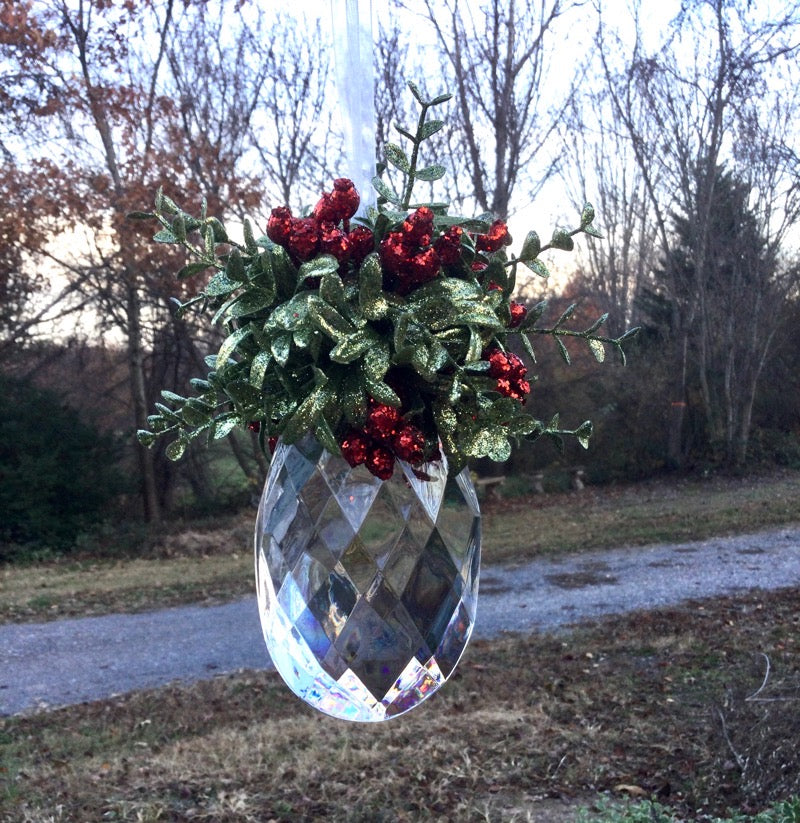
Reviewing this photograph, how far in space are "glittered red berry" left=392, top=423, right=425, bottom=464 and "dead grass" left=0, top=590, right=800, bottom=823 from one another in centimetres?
298

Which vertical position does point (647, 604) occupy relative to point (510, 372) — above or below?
below

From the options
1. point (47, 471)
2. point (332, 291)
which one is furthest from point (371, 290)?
point (47, 471)

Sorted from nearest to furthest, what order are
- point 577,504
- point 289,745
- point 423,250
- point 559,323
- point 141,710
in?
1. point 423,250
2. point 559,323
3. point 289,745
4. point 141,710
5. point 577,504

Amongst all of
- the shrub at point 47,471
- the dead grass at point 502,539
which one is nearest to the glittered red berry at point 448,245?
the dead grass at point 502,539

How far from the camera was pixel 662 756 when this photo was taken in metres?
4.46

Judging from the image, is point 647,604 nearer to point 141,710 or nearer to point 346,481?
point 141,710

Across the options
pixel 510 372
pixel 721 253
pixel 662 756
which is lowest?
pixel 662 756

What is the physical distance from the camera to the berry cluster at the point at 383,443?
147cm

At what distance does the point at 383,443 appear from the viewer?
1.49m

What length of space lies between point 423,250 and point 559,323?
0.35 m

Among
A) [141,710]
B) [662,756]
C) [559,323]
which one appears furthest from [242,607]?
[559,323]

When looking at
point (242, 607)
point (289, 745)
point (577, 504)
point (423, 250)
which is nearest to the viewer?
point (423, 250)

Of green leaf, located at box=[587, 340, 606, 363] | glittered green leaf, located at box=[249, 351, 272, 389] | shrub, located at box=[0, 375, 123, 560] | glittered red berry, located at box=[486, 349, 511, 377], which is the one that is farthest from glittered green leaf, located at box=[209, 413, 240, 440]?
shrub, located at box=[0, 375, 123, 560]

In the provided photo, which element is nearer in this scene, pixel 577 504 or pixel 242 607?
pixel 242 607
